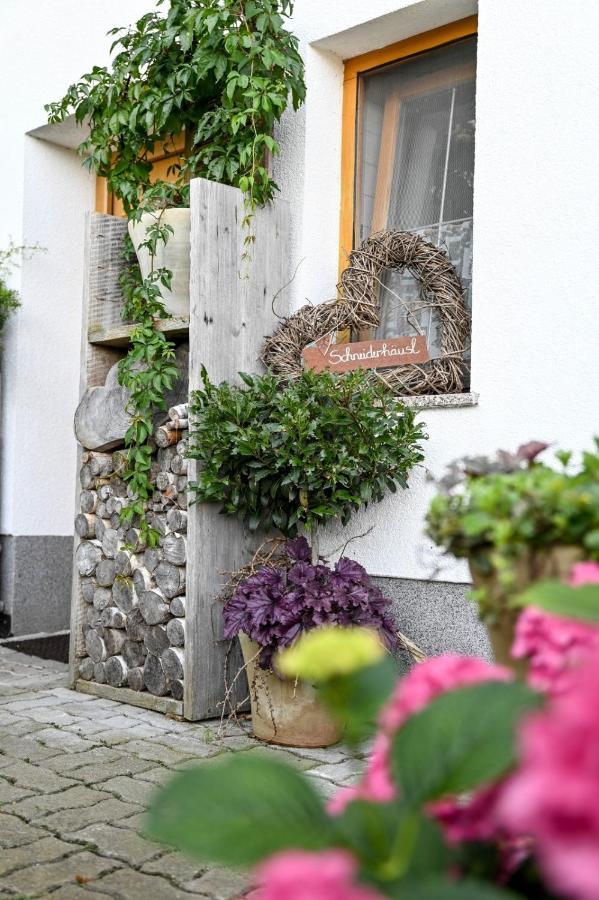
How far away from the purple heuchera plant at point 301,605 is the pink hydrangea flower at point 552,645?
2.17 m

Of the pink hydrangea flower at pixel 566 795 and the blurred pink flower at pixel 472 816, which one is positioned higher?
the pink hydrangea flower at pixel 566 795

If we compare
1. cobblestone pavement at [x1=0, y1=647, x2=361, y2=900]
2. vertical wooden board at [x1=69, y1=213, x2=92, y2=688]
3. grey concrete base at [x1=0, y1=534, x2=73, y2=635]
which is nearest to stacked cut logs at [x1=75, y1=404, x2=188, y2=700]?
vertical wooden board at [x1=69, y1=213, x2=92, y2=688]

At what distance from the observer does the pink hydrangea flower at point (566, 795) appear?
0.49 m

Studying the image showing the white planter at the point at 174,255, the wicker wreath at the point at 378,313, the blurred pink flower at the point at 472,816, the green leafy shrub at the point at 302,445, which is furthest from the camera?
the white planter at the point at 174,255

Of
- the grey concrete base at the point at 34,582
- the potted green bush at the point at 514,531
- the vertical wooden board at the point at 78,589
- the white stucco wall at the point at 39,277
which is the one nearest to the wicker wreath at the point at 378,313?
the vertical wooden board at the point at 78,589

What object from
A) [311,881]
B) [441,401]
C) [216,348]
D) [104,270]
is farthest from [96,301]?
[311,881]

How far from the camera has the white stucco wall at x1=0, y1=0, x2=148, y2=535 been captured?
5.28m

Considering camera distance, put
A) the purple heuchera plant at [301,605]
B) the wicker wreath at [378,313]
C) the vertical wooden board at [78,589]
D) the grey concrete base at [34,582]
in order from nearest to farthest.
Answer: the purple heuchera plant at [301,605] < the wicker wreath at [378,313] < the vertical wooden board at [78,589] < the grey concrete base at [34,582]

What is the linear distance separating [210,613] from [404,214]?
1.95m

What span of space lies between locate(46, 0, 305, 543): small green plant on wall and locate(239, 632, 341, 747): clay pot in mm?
846

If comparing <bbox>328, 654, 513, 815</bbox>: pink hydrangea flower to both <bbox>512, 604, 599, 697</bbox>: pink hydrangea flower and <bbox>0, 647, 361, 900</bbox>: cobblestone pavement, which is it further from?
<bbox>0, 647, 361, 900</bbox>: cobblestone pavement

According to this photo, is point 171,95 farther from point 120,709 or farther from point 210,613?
point 120,709

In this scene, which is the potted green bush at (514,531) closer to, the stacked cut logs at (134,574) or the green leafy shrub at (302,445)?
the green leafy shrub at (302,445)

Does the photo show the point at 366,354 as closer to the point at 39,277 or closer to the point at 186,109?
the point at 186,109
